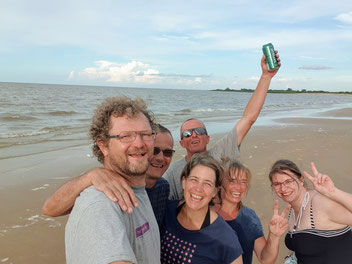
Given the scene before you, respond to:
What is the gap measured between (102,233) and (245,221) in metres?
1.87

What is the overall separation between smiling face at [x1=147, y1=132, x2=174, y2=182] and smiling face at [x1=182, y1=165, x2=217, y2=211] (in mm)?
460

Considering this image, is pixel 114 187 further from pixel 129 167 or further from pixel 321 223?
pixel 321 223

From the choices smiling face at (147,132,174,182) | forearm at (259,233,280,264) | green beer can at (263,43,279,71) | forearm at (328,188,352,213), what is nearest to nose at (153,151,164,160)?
smiling face at (147,132,174,182)

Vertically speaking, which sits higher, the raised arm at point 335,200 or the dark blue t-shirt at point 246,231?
the raised arm at point 335,200

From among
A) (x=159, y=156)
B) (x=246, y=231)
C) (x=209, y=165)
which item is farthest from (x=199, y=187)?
(x=159, y=156)

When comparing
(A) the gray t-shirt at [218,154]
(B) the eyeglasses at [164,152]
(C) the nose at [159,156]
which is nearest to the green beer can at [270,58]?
(A) the gray t-shirt at [218,154]

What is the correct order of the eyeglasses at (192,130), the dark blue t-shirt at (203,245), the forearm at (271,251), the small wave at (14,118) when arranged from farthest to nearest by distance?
1. the small wave at (14,118)
2. the eyeglasses at (192,130)
3. the forearm at (271,251)
4. the dark blue t-shirt at (203,245)

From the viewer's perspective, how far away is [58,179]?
737cm

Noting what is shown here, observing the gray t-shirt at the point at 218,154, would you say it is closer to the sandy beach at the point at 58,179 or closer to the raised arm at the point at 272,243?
the raised arm at the point at 272,243

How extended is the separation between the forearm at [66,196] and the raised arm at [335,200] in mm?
2190

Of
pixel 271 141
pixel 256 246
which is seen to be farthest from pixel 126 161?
pixel 271 141

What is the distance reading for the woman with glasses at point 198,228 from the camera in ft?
7.66

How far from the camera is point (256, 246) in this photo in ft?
9.45

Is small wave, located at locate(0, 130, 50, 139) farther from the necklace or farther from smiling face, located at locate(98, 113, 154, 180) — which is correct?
the necklace
